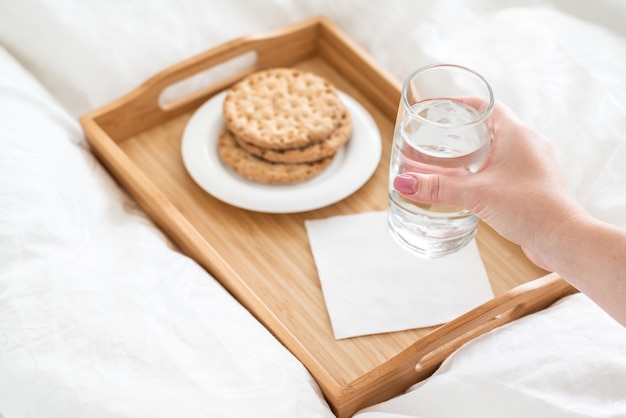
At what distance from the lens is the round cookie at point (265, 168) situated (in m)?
1.08

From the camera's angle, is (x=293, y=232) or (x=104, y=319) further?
(x=293, y=232)

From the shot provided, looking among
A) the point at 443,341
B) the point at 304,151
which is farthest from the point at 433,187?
the point at 304,151

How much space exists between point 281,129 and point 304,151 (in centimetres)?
5

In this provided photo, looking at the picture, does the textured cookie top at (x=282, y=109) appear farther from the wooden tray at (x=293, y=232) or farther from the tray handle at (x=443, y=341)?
the tray handle at (x=443, y=341)

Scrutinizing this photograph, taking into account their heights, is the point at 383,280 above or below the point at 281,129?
below

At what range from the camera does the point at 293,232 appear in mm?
1088

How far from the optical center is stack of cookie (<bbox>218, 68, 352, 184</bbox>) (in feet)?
3.55

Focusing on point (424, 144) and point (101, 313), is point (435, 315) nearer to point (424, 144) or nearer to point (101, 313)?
point (424, 144)

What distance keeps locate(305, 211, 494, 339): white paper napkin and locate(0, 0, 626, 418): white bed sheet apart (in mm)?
97

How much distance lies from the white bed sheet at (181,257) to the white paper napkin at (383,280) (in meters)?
0.10

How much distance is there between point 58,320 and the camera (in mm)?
864

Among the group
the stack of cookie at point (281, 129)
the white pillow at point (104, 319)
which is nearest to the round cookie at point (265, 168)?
the stack of cookie at point (281, 129)

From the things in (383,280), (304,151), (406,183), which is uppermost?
(406,183)

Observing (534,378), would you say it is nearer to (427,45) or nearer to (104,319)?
(104,319)
